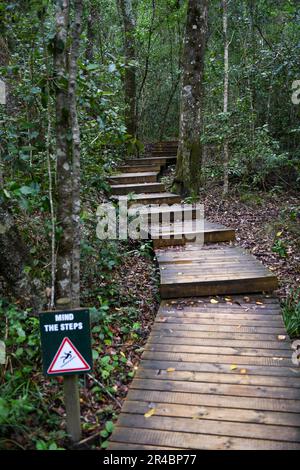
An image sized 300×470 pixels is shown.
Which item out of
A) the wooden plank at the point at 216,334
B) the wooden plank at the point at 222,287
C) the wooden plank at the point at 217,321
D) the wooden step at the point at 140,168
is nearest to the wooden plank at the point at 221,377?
the wooden plank at the point at 216,334

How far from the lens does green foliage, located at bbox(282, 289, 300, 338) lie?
148 inches

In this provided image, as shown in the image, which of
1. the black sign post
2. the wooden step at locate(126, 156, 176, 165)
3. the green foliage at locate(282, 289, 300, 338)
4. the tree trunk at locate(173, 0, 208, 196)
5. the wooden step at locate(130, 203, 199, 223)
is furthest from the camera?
the wooden step at locate(126, 156, 176, 165)

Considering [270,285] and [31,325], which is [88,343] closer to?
[31,325]

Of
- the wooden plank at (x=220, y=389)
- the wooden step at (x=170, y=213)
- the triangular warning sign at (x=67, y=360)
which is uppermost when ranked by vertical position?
the wooden step at (x=170, y=213)

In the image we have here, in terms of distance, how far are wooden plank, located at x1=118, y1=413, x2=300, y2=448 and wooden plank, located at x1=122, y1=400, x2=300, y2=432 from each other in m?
0.03

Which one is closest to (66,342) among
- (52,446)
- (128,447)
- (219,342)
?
(52,446)

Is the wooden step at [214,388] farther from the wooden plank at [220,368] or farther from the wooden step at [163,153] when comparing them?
the wooden step at [163,153]

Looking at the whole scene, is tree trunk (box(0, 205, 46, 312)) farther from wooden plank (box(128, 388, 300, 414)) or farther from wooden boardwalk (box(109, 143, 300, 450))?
wooden plank (box(128, 388, 300, 414))

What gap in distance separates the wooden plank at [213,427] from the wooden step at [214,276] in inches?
75.0

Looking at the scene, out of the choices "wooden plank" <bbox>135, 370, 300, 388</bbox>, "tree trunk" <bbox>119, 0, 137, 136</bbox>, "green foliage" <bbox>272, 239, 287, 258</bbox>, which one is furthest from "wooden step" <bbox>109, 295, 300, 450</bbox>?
"tree trunk" <bbox>119, 0, 137, 136</bbox>

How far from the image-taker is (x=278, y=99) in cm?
962

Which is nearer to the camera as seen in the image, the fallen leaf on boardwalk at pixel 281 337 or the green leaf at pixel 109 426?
the green leaf at pixel 109 426

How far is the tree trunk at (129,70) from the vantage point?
10.8 meters

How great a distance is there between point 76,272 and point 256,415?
1.80 m
